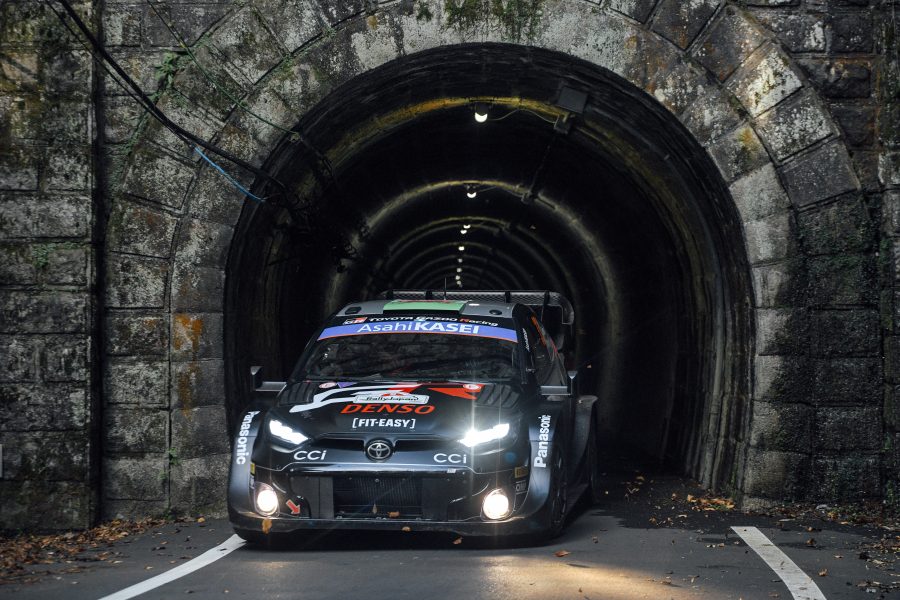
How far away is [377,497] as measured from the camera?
8141 millimetres

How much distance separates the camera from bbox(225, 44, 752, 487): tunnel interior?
1185 centimetres

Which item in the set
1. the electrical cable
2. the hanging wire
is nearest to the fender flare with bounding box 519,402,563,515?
the electrical cable

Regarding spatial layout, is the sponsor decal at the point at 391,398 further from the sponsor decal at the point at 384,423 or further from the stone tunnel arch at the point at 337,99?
the stone tunnel arch at the point at 337,99

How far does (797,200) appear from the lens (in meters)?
10.8

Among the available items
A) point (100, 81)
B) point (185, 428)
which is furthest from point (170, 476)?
point (100, 81)

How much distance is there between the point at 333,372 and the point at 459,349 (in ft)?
3.45

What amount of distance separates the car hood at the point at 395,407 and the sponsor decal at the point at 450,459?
0.50 ft

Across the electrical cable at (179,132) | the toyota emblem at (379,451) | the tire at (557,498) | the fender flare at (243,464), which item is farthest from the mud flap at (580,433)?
the electrical cable at (179,132)

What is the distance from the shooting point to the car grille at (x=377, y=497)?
813 cm

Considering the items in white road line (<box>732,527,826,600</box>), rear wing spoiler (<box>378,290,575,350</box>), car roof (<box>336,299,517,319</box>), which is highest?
rear wing spoiler (<box>378,290,575,350</box>)

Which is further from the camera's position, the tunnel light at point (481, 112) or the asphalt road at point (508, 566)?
the tunnel light at point (481, 112)

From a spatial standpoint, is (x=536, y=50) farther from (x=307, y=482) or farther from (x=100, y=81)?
(x=307, y=482)

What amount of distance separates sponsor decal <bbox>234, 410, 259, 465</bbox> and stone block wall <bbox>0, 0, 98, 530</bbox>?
2.14 meters

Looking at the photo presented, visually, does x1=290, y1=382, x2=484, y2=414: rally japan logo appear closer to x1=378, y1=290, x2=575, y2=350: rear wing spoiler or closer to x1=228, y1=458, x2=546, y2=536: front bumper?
x1=228, y1=458, x2=546, y2=536: front bumper
